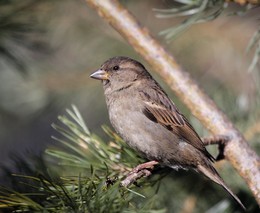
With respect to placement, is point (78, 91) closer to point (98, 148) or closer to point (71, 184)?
point (98, 148)

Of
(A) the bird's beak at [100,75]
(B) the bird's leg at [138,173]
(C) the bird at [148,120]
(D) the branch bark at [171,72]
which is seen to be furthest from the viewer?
(A) the bird's beak at [100,75]

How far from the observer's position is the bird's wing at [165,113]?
3.39 meters

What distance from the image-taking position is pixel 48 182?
6.27 ft

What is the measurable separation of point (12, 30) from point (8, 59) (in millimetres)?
299

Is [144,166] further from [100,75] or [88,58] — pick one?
[88,58]

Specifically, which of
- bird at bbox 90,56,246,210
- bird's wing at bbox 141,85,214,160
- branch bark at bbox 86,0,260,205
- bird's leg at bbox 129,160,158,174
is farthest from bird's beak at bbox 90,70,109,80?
bird's leg at bbox 129,160,158,174

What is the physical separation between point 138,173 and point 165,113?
1227mm

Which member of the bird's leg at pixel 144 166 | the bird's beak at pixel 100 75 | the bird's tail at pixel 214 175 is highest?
the bird's beak at pixel 100 75

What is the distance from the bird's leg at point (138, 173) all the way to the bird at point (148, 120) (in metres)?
0.30

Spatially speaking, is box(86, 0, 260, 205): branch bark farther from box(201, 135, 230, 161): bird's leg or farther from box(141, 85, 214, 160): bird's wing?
box(141, 85, 214, 160): bird's wing

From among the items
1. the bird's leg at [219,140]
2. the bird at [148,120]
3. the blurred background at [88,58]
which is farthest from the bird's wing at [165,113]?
the bird's leg at [219,140]

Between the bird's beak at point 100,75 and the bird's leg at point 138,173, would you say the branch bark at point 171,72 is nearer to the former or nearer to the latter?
the bird's leg at point 138,173

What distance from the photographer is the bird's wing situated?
3.39m

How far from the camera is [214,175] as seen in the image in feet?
9.37
